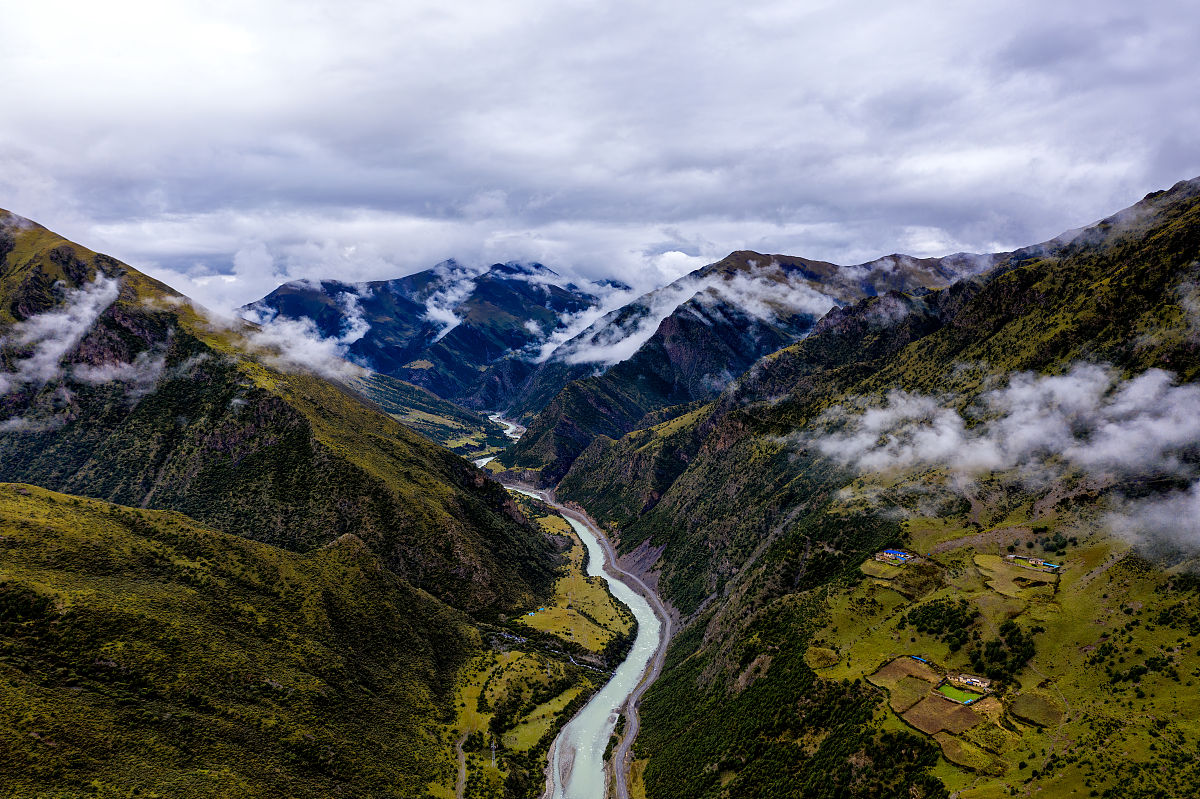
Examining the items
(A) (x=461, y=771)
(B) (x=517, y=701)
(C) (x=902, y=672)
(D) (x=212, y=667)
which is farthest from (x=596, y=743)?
(D) (x=212, y=667)

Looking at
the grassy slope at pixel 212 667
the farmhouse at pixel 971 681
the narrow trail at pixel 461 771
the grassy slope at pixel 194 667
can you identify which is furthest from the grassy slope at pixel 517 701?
the farmhouse at pixel 971 681

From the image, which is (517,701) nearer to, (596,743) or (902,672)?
(596,743)

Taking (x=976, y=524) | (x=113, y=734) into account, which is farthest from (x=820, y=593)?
(x=113, y=734)

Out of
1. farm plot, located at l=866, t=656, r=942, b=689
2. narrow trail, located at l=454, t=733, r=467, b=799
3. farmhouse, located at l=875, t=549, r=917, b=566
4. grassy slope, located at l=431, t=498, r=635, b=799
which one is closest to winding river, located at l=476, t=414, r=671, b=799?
grassy slope, located at l=431, t=498, r=635, b=799

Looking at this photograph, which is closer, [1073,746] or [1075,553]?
[1073,746]

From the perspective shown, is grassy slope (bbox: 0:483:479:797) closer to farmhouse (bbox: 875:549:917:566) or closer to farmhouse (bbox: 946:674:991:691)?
farmhouse (bbox: 946:674:991:691)

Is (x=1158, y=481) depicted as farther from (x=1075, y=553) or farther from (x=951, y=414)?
(x=951, y=414)
